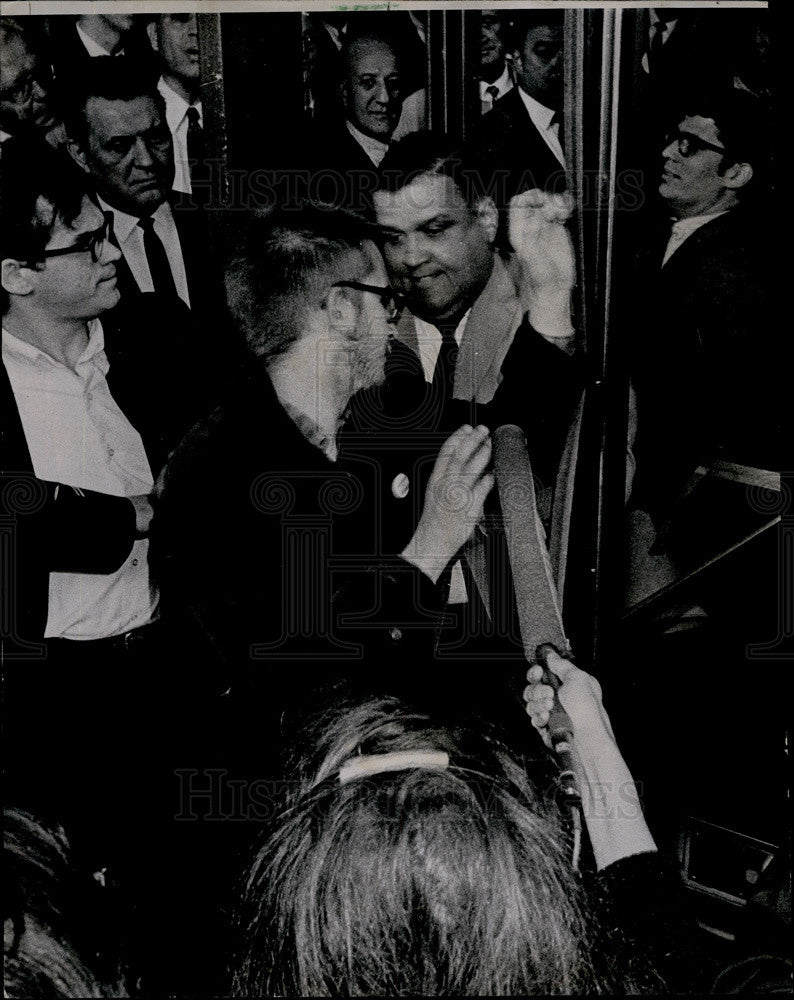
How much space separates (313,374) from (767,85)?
3.65ft

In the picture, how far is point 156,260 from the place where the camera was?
2211mm

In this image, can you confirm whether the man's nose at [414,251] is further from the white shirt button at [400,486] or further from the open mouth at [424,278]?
the white shirt button at [400,486]

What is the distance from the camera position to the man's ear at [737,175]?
222cm

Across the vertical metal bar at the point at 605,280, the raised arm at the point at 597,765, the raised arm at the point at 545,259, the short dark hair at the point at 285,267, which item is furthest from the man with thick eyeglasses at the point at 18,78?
the raised arm at the point at 597,765

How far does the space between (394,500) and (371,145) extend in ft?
2.42

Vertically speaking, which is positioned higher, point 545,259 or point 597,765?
point 545,259

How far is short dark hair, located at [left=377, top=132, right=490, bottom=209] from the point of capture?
220cm

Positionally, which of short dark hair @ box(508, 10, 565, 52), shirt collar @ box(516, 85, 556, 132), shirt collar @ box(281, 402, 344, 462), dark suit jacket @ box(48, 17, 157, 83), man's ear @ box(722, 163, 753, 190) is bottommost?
shirt collar @ box(281, 402, 344, 462)

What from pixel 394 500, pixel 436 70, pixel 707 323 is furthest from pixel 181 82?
pixel 707 323

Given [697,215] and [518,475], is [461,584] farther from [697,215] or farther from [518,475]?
[697,215]

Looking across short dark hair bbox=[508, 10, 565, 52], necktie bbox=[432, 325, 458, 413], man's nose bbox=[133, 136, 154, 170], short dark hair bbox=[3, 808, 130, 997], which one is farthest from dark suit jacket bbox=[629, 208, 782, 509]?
short dark hair bbox=[3, 808, 130, 997]

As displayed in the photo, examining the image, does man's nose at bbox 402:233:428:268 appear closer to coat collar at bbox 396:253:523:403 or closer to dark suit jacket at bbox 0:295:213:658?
coat collar at bbox 396:253:523:403

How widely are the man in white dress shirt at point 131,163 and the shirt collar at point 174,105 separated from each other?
11 millimetres

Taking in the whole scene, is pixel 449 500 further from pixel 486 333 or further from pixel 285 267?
pixel 285 267
